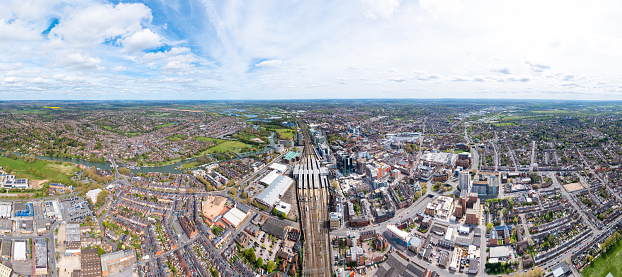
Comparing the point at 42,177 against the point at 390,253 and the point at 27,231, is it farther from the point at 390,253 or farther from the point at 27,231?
the point at 390,253

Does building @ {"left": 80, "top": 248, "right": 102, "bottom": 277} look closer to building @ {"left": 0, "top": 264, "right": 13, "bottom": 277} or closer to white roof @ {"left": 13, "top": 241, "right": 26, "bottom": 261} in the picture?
building @ {"left": 0, "top": 264, "right": 13, "bottom": 277}

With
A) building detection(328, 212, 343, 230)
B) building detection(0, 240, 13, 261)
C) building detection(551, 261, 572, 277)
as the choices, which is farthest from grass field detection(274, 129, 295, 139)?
building detection(551, 261, 572, 277)

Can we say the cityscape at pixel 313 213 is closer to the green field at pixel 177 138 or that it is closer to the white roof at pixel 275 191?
the white roof at pixel 275 191

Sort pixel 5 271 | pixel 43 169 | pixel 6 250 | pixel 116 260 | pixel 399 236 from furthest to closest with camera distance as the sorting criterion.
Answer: pixel 43 169 < pixel 399 236 < pixel 6 250 < pixel 116 260 < pixel 5 271

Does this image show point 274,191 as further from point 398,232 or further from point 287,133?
point 287,133

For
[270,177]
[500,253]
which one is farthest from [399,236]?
[270,177]

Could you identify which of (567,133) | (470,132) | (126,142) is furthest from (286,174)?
(567,133)
